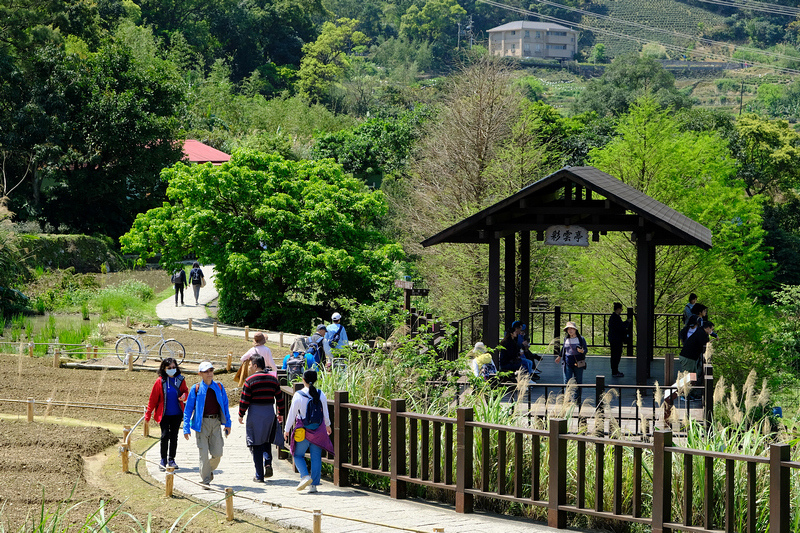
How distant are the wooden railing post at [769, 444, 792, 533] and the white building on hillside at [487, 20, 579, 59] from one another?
582ft

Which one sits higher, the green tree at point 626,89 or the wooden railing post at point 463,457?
the green tree at point 626,89

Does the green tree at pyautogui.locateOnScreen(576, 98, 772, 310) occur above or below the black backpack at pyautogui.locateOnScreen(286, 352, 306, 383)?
above

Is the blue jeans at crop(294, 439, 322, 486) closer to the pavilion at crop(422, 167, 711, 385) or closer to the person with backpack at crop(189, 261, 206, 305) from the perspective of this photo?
the pavilion at crop(422, 167, 711, 385)

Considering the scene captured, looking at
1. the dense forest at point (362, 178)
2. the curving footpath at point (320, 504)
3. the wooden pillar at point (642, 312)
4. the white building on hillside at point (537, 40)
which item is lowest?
the curving footpath at point (320, 504)

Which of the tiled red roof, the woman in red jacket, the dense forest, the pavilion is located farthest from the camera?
the tiled red roof

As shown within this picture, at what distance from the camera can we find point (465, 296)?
30188 mm

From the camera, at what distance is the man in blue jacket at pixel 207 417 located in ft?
31.9

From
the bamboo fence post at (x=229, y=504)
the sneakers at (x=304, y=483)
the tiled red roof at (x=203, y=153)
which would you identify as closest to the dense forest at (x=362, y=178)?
the tiled red roof at (x=203, y=153)

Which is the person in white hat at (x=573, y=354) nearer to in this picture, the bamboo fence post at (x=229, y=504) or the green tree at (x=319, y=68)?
the bamboo fence post at (x=229, y=504)

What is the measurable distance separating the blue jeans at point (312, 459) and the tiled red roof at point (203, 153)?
145 ft

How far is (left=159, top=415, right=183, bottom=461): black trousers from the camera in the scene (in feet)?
34.8

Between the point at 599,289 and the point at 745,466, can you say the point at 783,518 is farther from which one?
the point at 599,289

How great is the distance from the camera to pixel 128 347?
59.6 feet

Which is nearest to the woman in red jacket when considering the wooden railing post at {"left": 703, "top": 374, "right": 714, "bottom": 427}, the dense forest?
the dense forest
